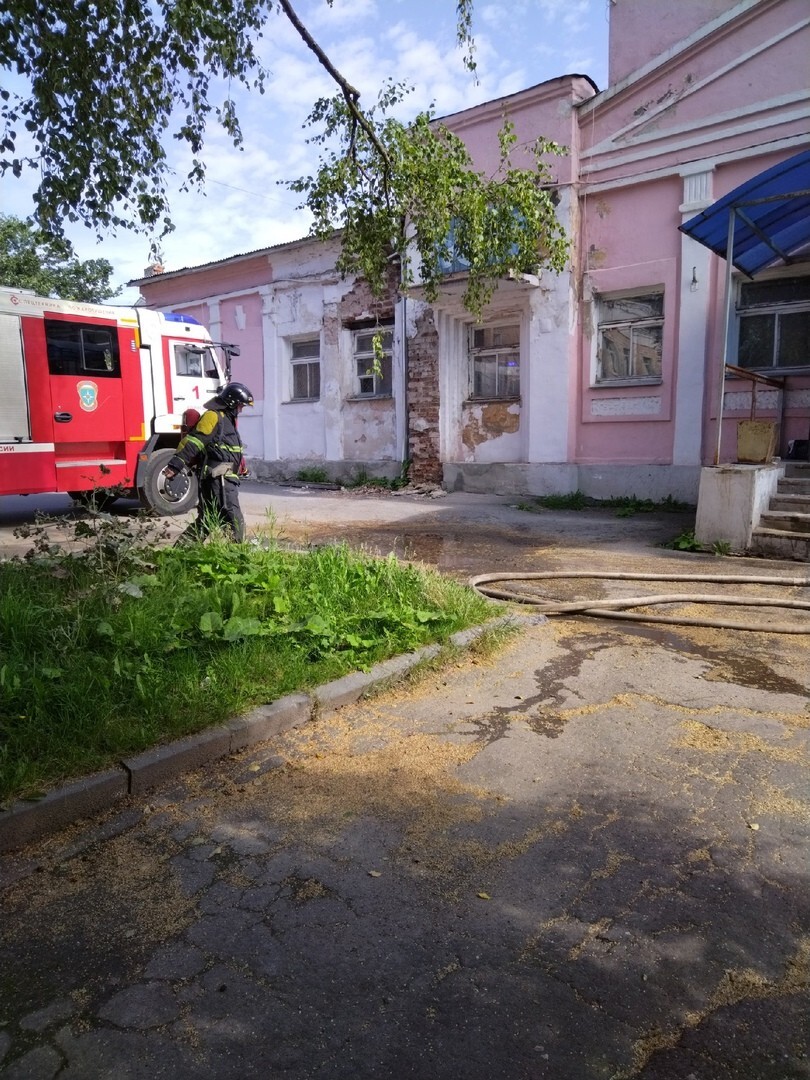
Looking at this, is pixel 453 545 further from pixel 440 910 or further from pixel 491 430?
pixel 440 910

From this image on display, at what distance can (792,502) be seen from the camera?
841 cm

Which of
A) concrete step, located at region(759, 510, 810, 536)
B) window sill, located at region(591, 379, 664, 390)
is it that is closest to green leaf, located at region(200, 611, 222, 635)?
concrete step, located at region(759, 510, 810, 536)

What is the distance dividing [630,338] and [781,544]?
564 cm

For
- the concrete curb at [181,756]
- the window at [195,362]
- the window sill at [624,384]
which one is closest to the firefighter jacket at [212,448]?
the concrete curb at [181,756]

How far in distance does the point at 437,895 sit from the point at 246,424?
656 inches

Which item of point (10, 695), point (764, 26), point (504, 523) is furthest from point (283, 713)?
point (764, 26)

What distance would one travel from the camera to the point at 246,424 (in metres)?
18.2

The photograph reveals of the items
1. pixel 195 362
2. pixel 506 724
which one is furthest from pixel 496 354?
pixel 506 724

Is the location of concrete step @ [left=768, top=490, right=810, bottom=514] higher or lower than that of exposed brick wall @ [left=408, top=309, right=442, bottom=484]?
lower

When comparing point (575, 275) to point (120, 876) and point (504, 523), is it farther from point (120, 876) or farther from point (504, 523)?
point (120, 876)

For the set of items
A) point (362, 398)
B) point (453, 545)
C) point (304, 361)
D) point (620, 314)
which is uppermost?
point (620, 314)

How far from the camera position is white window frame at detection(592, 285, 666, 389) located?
1194cm

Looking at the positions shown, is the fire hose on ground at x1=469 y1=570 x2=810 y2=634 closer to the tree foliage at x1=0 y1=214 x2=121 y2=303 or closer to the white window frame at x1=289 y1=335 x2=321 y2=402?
the white window frame at x1=289 y1=335 x2=321 y2=402

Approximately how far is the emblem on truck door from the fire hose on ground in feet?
21.7
